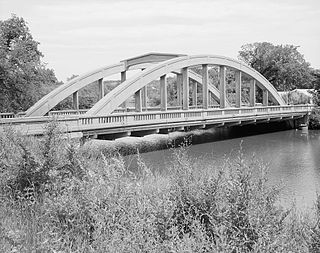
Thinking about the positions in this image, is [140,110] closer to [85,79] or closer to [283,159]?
[85,79]

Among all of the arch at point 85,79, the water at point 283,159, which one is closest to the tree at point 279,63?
the water at point 283,159

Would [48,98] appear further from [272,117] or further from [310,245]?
[310,245]

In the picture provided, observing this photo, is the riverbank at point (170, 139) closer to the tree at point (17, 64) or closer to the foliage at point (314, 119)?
the foliage at point (314, 119)

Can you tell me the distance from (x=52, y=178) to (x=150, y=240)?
2.84 m

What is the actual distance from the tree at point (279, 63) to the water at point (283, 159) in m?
31.9

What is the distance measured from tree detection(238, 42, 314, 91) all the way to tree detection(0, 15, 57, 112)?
41786 mm

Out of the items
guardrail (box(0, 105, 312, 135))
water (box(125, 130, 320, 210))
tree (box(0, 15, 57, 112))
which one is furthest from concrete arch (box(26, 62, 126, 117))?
water (box(125, 130, 320, 210))

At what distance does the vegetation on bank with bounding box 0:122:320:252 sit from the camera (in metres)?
3.72

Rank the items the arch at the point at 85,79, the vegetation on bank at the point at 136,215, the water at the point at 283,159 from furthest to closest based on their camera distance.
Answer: the arch at the point at 85,79
the water at the point at 283,159
the vegetation on bank at the point at 136,215

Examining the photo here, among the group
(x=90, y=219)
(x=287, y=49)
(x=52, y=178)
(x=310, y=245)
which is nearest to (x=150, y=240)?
(x=90, y=219)

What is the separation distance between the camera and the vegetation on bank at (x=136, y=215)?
3.72 meters

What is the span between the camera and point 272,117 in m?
32.0

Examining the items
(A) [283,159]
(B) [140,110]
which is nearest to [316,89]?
(B) [140,110]

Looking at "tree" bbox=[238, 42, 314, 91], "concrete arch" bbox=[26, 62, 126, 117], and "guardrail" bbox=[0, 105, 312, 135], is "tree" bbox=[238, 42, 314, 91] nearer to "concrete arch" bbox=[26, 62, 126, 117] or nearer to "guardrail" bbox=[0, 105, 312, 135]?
"guardrail" bbox=[0, 105, 312, 135]
